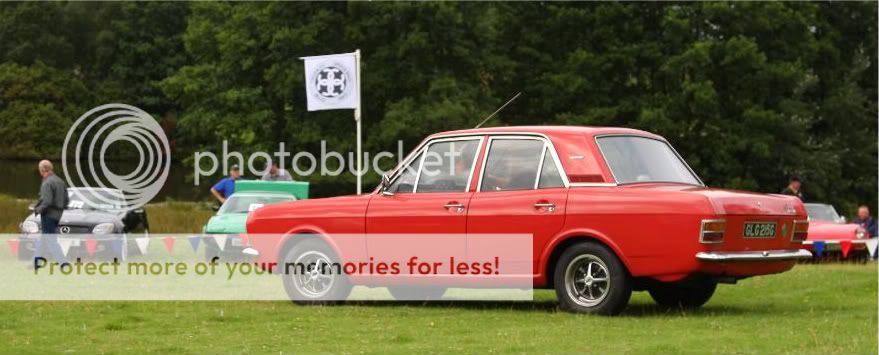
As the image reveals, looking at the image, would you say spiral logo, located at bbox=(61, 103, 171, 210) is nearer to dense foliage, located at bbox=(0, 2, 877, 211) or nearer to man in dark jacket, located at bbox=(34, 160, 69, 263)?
man in dark jacket, located at bbox=(34, 160, 69, 263)

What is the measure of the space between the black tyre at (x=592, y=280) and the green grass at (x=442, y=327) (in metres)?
0.17

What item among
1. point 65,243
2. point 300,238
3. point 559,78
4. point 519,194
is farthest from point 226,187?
point 559,78

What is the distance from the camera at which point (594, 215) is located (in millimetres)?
12469

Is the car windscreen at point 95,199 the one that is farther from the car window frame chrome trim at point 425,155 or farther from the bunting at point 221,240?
the car window frame chrome trim at point 425,155

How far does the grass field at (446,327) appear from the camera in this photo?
10172 mm

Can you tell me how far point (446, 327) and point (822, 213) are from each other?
2283 centimetres

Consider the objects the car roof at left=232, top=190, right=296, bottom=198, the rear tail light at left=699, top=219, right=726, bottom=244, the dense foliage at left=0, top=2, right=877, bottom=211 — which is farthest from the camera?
the dense foliage at left=0, top=2, right=877, bottom=211

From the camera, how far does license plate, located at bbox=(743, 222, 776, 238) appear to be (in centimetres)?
1236

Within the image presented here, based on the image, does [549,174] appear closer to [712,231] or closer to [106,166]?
[712,231]

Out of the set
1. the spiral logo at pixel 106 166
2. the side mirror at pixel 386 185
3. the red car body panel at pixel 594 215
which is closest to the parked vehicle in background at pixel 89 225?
the spiral logo at pixel 106 166

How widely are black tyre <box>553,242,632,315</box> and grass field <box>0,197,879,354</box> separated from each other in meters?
0.21

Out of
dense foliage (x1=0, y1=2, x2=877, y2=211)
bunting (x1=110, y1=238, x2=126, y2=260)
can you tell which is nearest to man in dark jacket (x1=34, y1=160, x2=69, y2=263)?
bunting (x1=110, y1=238, x2=126, y2=260)

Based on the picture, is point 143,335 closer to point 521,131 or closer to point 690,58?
point 521,131

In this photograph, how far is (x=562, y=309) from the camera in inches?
512
